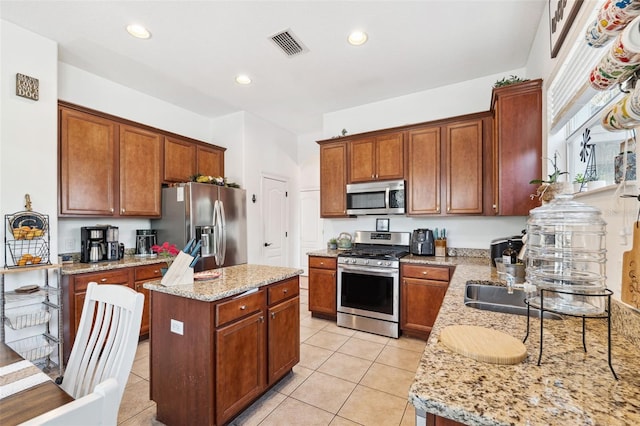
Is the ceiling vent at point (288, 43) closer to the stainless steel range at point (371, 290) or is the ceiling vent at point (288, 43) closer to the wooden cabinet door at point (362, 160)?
the wooden cabinet door at point (362, 160)

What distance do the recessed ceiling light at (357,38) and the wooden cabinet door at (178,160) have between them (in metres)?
2.59

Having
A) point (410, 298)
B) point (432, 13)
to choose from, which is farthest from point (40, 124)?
point (410, 298)

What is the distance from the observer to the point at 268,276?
209 centimetres

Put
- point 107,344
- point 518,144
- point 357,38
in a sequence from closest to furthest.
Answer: point 107,344
point 518,144
point 357,38

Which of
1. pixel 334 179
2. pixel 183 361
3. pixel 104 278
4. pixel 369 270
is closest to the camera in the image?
pixel 183 361

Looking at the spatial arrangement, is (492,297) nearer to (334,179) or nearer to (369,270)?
(369,270)

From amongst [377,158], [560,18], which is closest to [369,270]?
[377,158]

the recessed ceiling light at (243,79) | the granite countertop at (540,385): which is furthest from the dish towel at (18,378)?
the recessed ceiling light at (243,79)

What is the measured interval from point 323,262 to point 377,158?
1.54 m

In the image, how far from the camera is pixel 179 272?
1825 mm

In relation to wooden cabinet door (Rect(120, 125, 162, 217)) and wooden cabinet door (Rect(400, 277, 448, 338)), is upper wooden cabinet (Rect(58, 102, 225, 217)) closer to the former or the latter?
wooden cabinet door (Rect(120, 125, 162, 217))

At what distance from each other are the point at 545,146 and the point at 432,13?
141 centimetres

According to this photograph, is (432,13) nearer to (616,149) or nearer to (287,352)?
(616,149)

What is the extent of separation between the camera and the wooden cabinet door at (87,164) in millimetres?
2754
